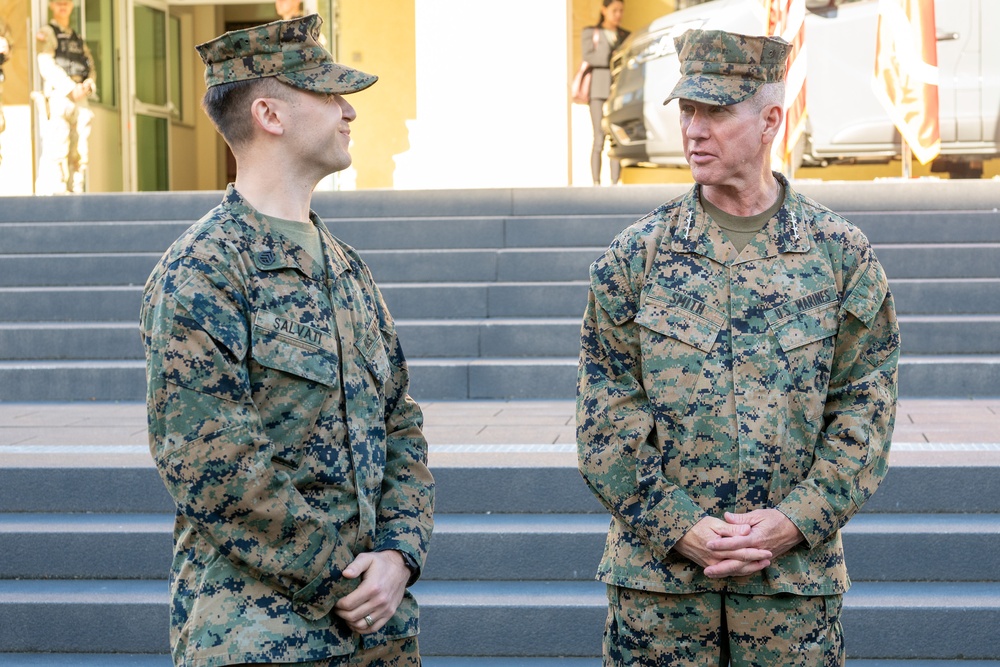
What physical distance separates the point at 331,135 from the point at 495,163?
8799mm

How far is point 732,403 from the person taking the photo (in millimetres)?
2801

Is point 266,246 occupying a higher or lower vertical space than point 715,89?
lower

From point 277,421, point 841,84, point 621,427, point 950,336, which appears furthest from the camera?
point 841,84

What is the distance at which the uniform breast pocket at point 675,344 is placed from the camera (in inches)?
111

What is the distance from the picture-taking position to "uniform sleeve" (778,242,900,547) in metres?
2.76

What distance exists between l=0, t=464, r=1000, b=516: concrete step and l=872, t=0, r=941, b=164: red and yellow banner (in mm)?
5789

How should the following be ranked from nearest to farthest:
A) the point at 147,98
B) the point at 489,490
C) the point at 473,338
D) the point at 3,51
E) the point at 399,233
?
1. the point at 489,490
2. the point at 473,338
3. the point at 399,233
4. the point at 3,51
5. the point at 147,98

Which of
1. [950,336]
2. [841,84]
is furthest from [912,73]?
[950,336]

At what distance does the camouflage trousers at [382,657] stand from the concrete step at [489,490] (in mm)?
2531

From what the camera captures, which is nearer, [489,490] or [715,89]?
[715,89]

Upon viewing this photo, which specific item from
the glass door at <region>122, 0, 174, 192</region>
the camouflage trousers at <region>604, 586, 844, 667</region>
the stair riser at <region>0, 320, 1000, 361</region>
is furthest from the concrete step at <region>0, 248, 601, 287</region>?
the glass door at <region>122, 0, 174, 192</region>

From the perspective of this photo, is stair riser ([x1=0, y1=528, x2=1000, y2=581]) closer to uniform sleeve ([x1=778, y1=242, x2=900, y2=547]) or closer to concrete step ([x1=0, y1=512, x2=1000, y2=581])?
concrete step ([x1=0, y1=512, x2=1000, y2=581])

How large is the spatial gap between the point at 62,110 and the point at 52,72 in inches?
15.4

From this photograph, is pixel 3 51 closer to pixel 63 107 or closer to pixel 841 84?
pixel 63 107
